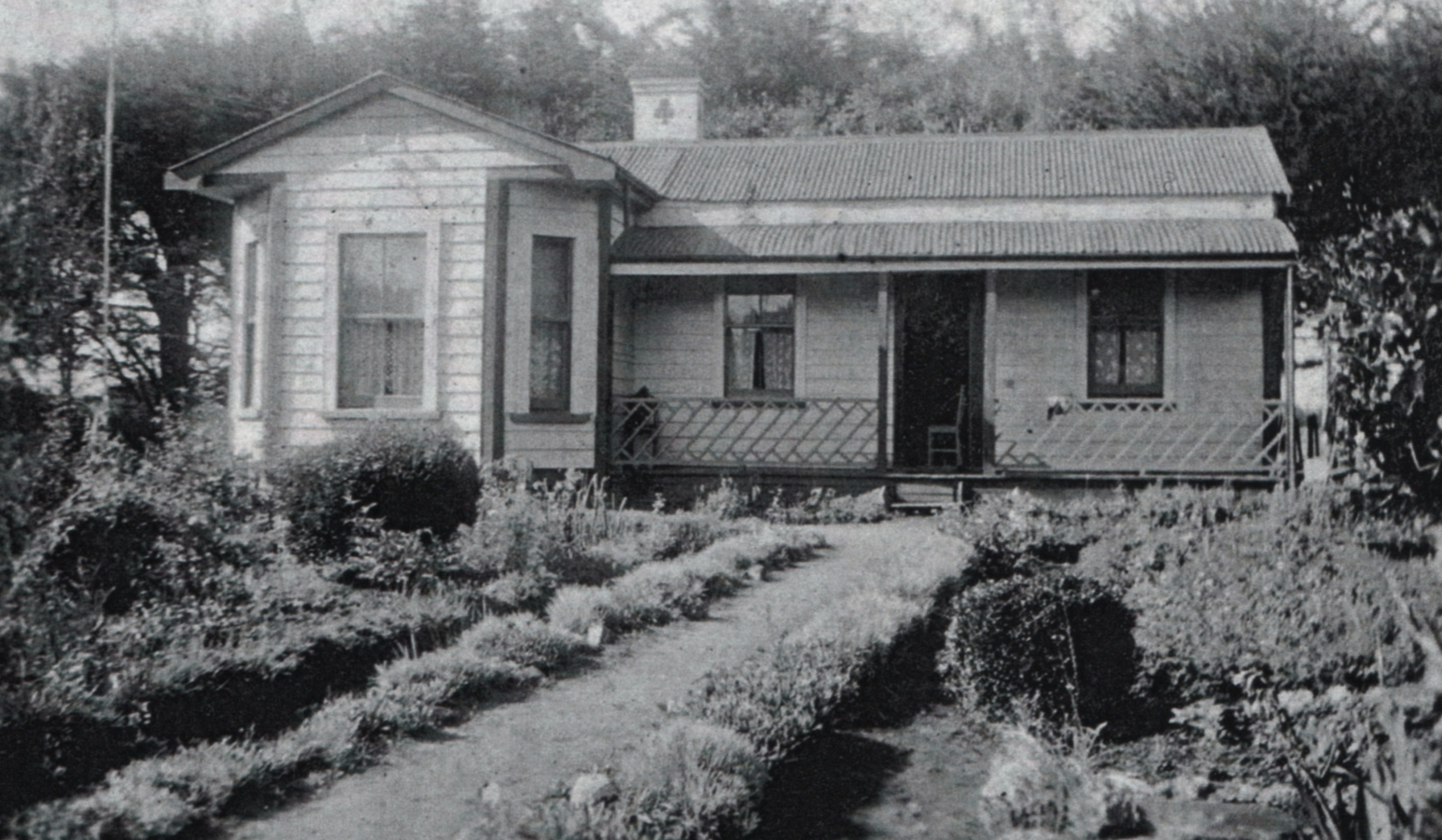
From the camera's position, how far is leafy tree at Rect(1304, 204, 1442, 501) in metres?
8.27

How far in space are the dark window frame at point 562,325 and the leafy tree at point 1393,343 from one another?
9128 mm

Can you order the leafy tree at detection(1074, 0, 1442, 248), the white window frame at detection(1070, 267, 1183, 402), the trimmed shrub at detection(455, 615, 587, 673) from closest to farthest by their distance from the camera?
the trimmed shrub at detection(455, 615, 587, 673)
the white window frame at detection(1070, 267, 1183, 402)
the leafy tree at detection(1074, 0, 1442, 248)

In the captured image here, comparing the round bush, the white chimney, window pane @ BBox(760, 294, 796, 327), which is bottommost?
the round bush

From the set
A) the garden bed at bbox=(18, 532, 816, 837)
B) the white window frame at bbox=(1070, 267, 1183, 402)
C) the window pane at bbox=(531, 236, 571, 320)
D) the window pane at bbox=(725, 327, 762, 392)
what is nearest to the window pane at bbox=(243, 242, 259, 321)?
the window pane at bbox=(531, 236, 571, 320)

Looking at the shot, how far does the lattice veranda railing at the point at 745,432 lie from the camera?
1672cm

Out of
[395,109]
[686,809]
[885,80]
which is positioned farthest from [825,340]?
[885,80]

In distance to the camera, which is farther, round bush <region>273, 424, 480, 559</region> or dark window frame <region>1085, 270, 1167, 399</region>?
dark window frame <region>1085, 270, 1167, 399</region>

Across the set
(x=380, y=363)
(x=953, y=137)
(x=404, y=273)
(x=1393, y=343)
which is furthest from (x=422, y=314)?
(x=1393, y=343)

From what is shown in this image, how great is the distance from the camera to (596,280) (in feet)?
52.4

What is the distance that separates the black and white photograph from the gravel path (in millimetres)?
40

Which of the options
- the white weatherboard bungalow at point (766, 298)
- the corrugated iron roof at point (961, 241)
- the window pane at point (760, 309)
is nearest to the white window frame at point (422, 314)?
the white weatherboard bungalow at point (766, 298)

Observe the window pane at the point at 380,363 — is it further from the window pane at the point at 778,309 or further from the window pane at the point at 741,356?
the window pane at the point at 778,309

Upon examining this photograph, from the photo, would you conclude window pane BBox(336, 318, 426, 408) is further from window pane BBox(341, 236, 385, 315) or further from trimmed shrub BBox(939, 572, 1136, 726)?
trimmed shrub BBox(939, 572, 1136, 726)

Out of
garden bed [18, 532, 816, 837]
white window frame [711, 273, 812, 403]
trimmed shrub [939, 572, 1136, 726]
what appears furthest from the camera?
white window frame [711, 273, 812, 403]
